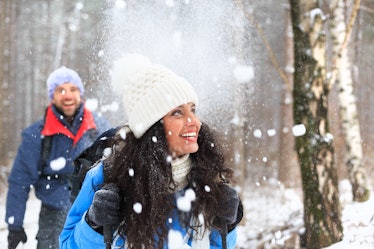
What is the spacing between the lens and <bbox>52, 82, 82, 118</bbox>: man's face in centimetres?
475

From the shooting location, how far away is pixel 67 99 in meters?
4.75

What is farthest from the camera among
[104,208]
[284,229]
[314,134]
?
[284,229]

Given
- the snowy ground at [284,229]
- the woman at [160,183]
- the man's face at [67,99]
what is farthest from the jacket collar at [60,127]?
the woman at [160,183]

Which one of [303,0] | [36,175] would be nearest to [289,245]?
[303,0]

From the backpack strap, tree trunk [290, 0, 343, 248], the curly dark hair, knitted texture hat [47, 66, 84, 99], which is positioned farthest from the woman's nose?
tree trunk [290, 0, 343, 248]

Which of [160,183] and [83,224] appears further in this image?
[160,183]

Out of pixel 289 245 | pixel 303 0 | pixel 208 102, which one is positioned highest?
pixel 303 0

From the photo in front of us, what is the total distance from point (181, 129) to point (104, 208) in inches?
21.3

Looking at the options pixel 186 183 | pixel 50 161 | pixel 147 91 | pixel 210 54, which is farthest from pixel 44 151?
pixel 210 54

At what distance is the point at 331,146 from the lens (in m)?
5.84

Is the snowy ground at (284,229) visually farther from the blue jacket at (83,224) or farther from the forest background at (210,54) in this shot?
the blue jacket at (83,224)

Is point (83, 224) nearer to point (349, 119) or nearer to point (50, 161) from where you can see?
point (50, 161)

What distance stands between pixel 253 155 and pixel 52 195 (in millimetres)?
18735

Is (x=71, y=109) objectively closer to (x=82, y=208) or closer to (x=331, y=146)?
(x=82, y=208)
